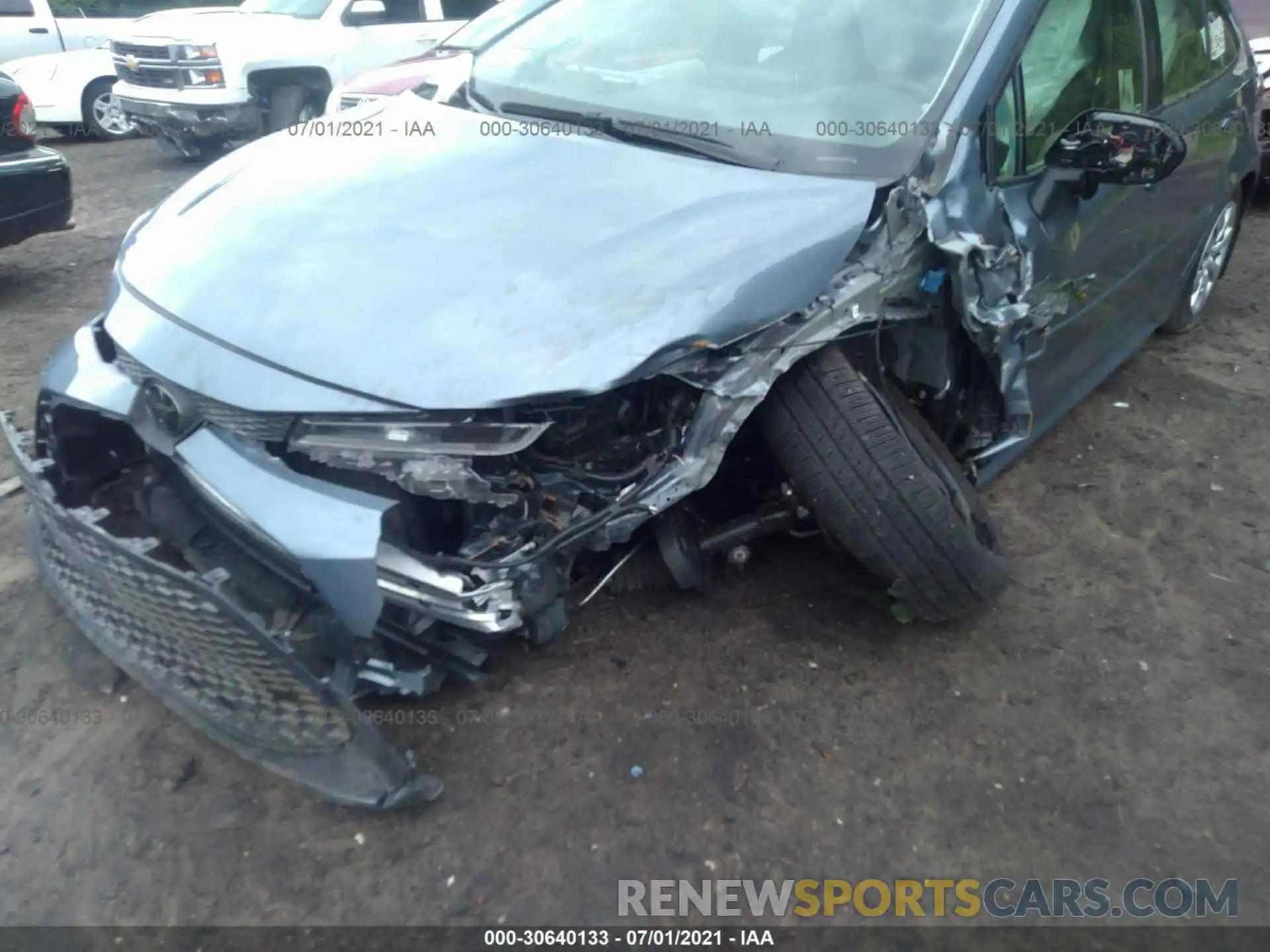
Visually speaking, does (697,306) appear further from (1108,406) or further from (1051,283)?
(1108,406)

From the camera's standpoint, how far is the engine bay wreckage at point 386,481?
78.1 inches

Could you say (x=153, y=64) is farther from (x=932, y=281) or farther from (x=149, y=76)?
(x=932, y=281)

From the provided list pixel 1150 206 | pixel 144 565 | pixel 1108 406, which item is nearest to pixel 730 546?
pixel 144 565

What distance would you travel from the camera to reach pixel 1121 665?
269 centimetres

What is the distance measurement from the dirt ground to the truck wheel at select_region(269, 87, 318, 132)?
578 centimetres

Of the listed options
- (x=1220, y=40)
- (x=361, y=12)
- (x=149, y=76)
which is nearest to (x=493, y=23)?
(x=1220, y=40)

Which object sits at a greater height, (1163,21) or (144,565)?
(1163,21)

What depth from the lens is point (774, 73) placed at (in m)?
2.71

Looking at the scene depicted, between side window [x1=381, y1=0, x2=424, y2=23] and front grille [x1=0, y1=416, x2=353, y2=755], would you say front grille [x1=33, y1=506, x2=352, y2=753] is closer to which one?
front grille [x1=0, y1=416, x2=353, y2=755]

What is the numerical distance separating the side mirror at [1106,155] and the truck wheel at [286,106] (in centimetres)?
687

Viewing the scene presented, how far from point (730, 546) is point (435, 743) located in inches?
37.5

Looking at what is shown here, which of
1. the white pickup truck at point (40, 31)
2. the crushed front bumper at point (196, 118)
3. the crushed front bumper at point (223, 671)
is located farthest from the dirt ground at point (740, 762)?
the white pickup truck at point (40, 31)

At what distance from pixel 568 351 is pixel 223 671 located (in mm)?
1032

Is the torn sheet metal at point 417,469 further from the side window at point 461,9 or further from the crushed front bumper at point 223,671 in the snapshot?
the side window at point 461,9
